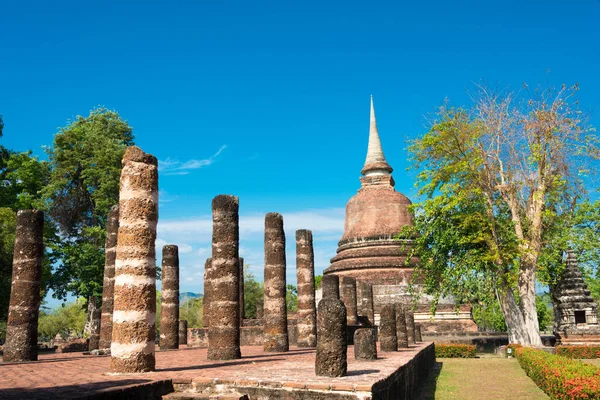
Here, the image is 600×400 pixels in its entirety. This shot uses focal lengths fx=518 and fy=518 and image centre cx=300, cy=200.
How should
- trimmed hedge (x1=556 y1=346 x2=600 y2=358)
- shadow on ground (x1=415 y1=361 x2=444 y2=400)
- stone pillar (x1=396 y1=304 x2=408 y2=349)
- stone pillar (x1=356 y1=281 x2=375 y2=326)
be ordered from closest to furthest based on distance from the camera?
shadow on ground (x1=415 y1=361 x2=444 y2=400), stone pillar (x1=396 y1=304 x2=408 y2=349), trimmed hedge (x1=556 y1=346 x2=600 y2=358), stone pillar (x1=356 y1=281 x2=375 y2=326)

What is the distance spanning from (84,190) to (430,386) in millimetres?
25634

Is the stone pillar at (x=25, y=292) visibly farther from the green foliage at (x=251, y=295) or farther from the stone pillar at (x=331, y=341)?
the green foliage at (x=251, y=295)

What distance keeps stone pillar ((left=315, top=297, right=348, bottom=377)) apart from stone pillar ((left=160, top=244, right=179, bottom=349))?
516 inches

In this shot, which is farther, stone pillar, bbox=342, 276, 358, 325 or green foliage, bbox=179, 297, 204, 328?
green foliage, bbox=179, 297, 204, 328

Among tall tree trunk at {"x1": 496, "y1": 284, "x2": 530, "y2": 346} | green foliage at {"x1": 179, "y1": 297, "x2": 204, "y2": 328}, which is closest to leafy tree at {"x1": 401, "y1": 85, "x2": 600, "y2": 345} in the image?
tall tree trunk at {"x1": 496, "y1": 284, "x2": 530, "y2": 346}

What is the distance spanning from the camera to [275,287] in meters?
15.8

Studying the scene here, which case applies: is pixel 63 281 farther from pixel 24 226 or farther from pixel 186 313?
pixel 186 313

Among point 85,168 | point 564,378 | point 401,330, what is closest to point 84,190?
point 85,168

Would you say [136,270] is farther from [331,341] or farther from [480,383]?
[480,383]

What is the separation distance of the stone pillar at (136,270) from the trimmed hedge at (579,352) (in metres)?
16.4

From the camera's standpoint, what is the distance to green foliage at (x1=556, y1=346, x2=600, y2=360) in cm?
1948

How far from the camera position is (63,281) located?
1155 inches

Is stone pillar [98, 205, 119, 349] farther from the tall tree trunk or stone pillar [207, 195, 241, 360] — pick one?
the tall tree trunk

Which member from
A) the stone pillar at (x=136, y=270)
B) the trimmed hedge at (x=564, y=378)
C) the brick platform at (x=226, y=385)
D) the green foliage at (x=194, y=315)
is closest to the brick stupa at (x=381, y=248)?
the trimmed hedge at (x=564, y=378)
